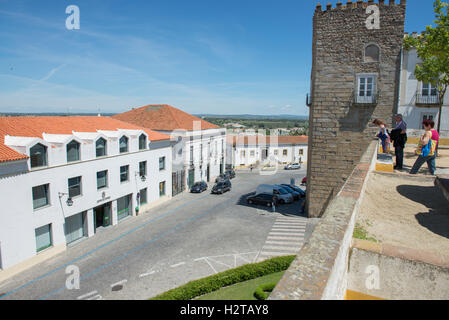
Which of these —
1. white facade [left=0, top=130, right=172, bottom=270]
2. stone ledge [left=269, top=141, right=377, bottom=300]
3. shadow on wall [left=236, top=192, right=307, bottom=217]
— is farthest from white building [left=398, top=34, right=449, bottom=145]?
stone ledge [left=269, top=141, right=377, bottom=300]

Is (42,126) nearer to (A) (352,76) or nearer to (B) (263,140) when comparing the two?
(A) (352,76)

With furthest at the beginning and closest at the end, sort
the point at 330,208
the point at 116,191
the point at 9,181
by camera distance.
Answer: the point at 116,191 → the point at 9,181 → the point at 330,208

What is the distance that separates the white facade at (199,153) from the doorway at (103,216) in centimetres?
1264

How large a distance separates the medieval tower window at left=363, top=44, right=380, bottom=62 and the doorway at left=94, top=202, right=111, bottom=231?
21.8 meters

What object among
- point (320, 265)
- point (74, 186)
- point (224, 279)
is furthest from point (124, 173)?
point (320, 265)

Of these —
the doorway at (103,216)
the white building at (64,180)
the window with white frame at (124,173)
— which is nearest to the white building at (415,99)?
the white building at (64,180)

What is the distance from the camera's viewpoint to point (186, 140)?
3803cm

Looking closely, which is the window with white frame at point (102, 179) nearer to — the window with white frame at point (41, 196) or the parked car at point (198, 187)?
Answer: the window with white frame at point (41, 196)

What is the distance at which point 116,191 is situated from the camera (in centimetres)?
2512

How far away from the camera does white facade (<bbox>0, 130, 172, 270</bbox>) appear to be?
1630cm

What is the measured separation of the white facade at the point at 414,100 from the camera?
1014 inches

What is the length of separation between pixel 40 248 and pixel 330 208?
18.7 m
